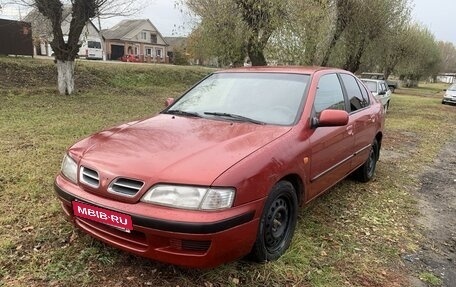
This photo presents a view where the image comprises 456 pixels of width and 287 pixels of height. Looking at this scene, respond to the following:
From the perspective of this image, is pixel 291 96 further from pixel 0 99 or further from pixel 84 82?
pixel 84 82

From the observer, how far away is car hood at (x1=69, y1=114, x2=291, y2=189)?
2.63 m

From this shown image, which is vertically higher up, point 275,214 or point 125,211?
point 125,211

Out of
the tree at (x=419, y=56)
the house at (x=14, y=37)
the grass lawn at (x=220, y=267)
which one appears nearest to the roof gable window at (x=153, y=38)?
the tree at (x=419, y=56)

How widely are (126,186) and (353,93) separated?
342 cm

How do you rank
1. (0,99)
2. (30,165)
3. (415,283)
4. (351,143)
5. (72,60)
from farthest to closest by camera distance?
(72,60) → (0,99) → (30,165) → (351,143) → (415,283)

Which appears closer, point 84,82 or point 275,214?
point 275,214

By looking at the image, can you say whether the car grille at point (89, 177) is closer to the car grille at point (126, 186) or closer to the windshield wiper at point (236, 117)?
the car grille at point (126, 186)

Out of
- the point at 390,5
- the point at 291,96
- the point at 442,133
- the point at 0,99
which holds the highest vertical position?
the point at 390,5

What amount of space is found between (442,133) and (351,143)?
8.97m

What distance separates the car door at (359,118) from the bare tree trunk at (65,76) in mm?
10864

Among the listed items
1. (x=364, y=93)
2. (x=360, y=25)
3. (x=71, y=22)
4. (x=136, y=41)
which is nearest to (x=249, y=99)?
(x=364, y=93)

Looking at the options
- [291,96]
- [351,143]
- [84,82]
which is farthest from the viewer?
[84,82]

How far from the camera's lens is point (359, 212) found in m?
4.61

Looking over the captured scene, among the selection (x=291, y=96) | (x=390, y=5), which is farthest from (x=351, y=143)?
(x=390, y=5)
